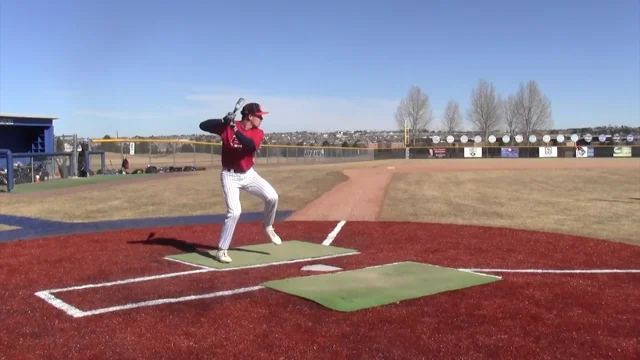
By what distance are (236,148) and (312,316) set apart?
3.13 metres

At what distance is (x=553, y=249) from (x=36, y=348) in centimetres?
731

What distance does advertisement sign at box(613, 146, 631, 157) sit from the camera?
6225cm

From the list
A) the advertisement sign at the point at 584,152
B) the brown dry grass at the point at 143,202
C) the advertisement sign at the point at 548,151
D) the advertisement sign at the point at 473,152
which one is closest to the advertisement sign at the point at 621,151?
the advertisement sign at the point at 584,152

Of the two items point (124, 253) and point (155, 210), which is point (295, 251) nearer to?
point (124, 253)

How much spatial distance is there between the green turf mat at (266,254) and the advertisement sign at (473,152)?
191 ft

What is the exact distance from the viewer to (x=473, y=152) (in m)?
65.8

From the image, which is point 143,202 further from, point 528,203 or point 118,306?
Answer: point 118,306

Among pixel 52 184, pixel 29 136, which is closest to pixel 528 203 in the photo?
pixel 52 184

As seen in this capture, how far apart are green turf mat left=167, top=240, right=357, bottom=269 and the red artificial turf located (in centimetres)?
37

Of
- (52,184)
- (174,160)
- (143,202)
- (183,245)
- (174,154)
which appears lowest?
(183,245)

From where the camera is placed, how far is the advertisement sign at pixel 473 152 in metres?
65.4

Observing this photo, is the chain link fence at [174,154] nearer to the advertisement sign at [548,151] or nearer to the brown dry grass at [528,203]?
the brown dry grass at [528,203]

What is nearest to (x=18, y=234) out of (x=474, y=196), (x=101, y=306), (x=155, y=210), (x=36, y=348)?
(x=155, y=210)

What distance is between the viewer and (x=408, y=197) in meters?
18.3
